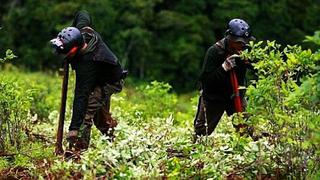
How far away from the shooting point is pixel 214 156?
7.01 meters

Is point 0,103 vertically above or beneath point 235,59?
beneath

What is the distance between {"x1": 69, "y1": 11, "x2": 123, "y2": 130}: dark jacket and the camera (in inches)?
306

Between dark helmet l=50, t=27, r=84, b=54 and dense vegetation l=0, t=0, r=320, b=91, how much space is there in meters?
25.9

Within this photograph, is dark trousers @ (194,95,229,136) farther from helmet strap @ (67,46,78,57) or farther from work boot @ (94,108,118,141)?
helmet strap @ (67,46,78,57)

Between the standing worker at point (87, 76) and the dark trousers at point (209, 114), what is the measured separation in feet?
3.73

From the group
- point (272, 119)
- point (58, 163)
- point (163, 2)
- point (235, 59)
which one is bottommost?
point (58, 163)

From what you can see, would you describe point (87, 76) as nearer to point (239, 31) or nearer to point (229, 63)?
point (229, 63)

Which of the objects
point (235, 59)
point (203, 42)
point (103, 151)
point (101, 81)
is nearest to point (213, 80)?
point (235, 59)

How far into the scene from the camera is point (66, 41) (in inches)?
301

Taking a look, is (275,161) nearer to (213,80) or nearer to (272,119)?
(272,119)

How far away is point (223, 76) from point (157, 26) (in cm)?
2772

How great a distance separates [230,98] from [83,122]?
1.98m

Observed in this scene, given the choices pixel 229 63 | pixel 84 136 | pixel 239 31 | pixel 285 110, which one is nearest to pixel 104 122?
pixel 84 136

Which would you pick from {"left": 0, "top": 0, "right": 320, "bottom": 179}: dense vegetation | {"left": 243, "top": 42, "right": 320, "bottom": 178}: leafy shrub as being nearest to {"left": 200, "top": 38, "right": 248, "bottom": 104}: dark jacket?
{"left": 0, "top": 0, "right": 320, "bottom": 179}: dense vegetation
